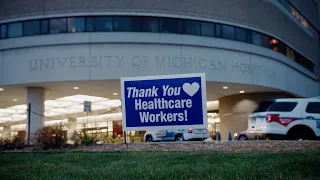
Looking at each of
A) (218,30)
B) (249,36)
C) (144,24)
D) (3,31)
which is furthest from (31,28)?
(249,36)

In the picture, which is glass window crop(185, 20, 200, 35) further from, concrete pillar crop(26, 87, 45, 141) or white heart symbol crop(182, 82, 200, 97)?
Answer: white heart symbol crop(182, 82, 200, 97)

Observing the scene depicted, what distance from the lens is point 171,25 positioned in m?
24.8

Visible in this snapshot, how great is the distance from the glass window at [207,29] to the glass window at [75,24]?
7838 mm

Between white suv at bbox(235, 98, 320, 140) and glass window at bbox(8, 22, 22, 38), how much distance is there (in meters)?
16.1

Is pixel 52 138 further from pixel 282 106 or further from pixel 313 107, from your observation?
pixel 313 107

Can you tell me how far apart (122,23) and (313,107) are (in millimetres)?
12773

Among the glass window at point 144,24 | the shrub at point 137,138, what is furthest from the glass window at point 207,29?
the shrub at point 137,138

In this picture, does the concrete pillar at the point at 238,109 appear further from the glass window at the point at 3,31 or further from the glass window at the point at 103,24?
the glass window at the point at 3,31

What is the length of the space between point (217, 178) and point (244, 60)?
22016 mm

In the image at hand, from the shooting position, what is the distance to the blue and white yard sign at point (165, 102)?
1196cm

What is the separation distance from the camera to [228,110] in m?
32.3

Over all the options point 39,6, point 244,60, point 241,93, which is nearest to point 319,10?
point 241,93

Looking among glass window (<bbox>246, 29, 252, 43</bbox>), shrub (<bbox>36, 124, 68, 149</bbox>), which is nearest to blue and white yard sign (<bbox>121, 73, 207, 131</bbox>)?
shrub (<bbox>36, 124, 68, 149</bbox>)

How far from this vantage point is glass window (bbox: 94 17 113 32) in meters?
23.8
